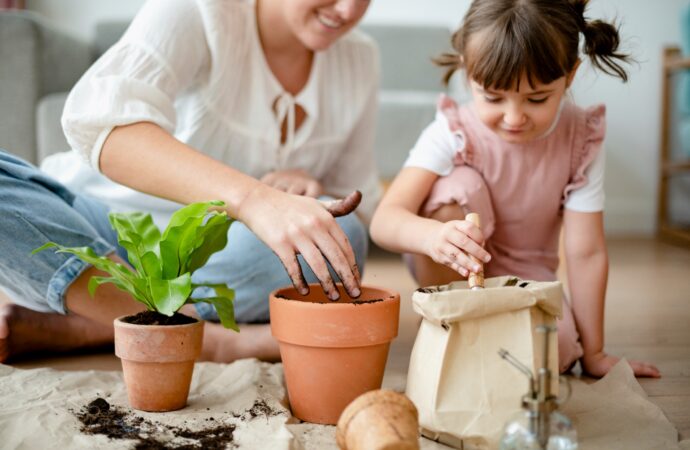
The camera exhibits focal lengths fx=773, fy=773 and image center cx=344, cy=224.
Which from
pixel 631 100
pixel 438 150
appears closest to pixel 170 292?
pixel 438 150

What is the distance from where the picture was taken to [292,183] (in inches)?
55.9

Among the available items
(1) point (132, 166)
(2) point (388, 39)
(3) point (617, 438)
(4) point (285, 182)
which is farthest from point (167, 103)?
(2) point (388, 39)

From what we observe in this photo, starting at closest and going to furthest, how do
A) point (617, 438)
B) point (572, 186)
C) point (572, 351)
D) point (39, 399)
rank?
point (617, 438) < point (39, 399) < point (572, 351) < point (572, 186)

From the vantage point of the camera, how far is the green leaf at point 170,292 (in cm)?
100

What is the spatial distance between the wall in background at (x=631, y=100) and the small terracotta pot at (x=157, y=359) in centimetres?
271

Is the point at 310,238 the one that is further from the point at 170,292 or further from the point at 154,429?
the point at 154,429

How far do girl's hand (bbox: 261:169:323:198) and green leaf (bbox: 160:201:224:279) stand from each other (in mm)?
371

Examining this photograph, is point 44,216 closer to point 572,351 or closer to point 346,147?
point 346,147

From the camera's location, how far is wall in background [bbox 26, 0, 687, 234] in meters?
3.56

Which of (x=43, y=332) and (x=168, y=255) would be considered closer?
(x=168, y=255)

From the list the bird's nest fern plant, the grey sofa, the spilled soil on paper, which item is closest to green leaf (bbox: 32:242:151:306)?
the bird's nest fern plant

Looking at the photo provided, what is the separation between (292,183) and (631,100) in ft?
8.75

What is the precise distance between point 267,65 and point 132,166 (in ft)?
1.34

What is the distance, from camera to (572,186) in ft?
4.58
